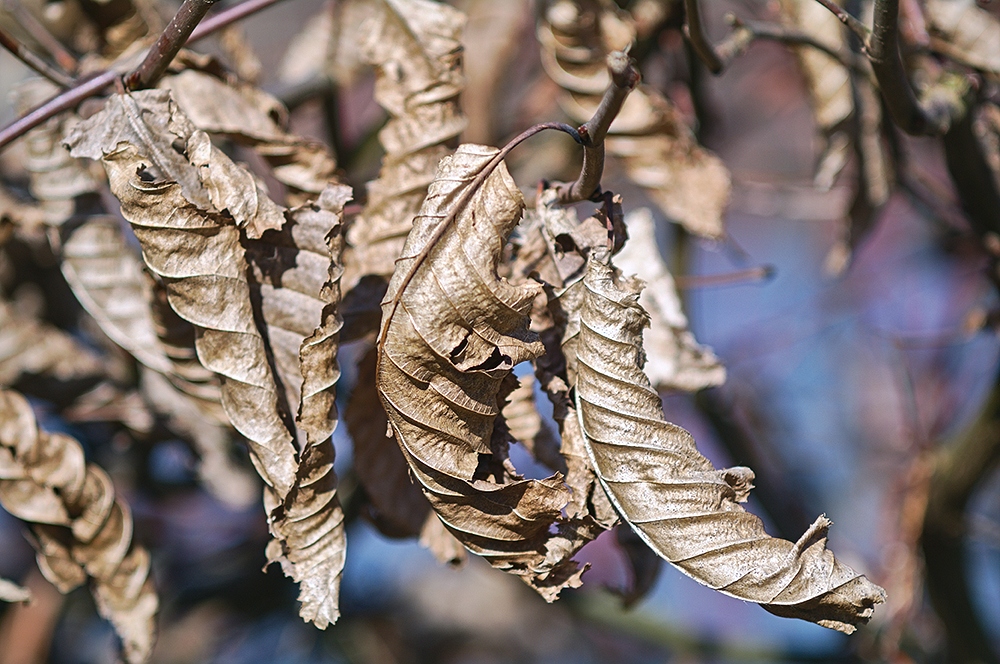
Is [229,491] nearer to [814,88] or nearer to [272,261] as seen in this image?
[272,261]

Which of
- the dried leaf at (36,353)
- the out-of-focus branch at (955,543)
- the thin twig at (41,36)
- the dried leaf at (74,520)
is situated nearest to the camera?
the dried leaf at (74,520)

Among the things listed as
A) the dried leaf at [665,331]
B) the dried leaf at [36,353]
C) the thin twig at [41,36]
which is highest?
the thin twig at [41,36]

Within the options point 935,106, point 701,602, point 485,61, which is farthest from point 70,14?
point 701,602

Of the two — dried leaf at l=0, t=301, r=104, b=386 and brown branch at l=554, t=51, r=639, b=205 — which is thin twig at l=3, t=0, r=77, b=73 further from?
brown branch at l=554, t=51, r=639, b=205

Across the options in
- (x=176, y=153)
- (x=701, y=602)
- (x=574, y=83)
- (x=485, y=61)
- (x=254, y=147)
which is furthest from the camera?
(x=701, y=602)

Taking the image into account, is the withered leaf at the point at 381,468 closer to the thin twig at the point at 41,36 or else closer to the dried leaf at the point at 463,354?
the dried leaf at the point at 463,354

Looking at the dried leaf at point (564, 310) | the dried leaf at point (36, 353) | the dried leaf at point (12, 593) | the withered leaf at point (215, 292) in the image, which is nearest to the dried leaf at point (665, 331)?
the dried leaf at point (564, 310)
